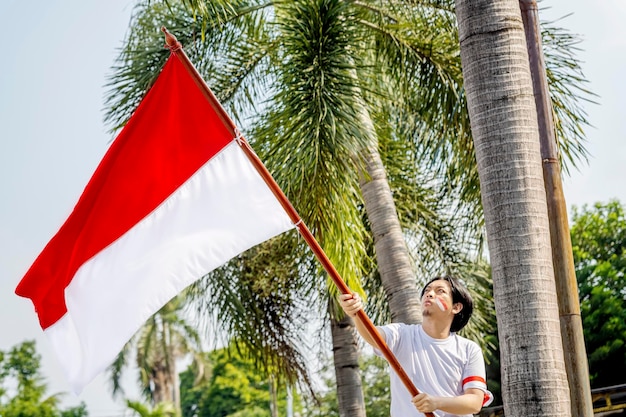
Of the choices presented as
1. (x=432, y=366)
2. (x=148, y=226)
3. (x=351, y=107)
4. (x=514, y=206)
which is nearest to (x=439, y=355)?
(x=432, y=366)

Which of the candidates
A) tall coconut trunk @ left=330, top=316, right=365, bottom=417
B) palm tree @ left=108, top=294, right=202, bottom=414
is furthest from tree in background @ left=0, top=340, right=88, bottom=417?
tall coconut trunk @ left=330, top=316, right=365, bottom=417

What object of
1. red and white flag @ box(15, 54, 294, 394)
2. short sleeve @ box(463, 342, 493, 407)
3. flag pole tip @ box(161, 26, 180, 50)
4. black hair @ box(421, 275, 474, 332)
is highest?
flag pole tip @ box(161, 26, 180, 50)

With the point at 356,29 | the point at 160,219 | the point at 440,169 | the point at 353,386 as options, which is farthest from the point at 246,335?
the point at 160,219

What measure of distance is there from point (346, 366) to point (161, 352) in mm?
37254

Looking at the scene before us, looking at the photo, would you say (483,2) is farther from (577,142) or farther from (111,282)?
(577,142)

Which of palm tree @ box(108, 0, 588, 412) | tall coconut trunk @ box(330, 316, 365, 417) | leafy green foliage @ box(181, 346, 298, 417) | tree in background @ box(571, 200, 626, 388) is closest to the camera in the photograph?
palm tree @ box(108, 0, 588, 412)

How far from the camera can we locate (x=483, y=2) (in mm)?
5945

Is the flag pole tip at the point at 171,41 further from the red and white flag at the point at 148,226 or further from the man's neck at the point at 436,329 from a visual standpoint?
the man's neck at the point at 436,329

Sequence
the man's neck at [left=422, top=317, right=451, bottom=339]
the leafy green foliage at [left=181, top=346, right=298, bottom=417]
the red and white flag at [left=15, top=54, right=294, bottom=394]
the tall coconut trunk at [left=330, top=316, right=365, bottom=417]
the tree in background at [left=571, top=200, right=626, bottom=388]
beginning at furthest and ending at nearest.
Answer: the leafy green foliage at [left=181, top=346, right=298, bottom=417]
the tree in background at [left=571, top=200, right=626, bottom=388]
the tall coconut trunk at [left=330, top=316, right=365, bottom=417]
the red and white flag at [left=15, top=54, right=294, bottom=394]
the man's neck at [left=422, top=317, right=451, bottom=339]

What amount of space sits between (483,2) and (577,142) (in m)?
5.34

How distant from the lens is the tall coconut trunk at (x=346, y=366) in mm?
14742

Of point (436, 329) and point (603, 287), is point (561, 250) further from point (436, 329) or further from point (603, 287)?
point (603, 287)

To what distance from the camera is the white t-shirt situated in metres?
5.07

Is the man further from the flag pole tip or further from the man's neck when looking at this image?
the flag pole tip
